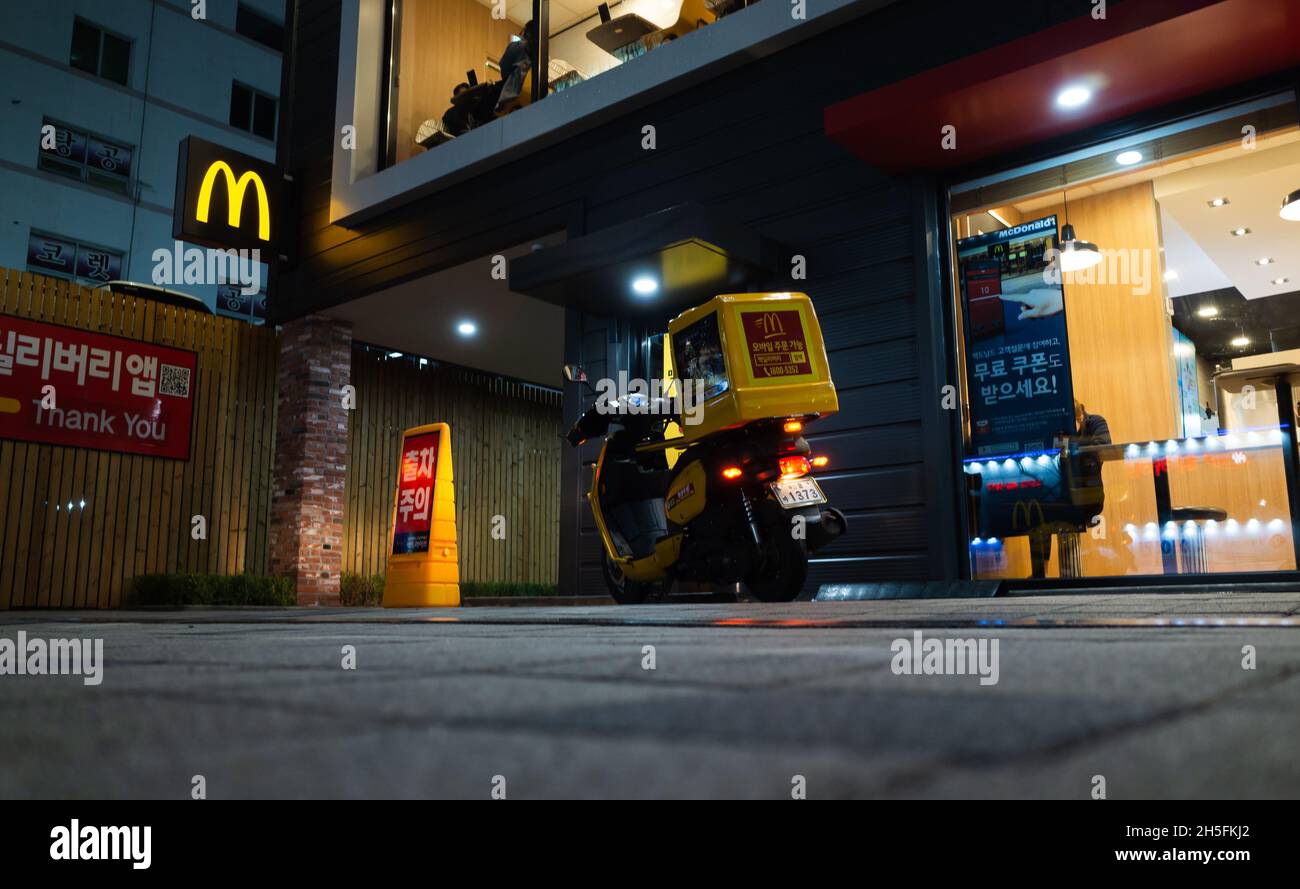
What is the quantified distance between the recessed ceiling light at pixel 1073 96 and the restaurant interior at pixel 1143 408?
411 millimetres

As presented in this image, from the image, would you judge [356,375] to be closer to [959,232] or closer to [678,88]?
[678,88]

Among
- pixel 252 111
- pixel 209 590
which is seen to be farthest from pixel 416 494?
pixel 252 111

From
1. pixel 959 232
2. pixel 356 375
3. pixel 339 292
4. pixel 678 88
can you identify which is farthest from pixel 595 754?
pixel 356 375

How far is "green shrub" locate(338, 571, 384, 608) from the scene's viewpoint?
11438 millimetres

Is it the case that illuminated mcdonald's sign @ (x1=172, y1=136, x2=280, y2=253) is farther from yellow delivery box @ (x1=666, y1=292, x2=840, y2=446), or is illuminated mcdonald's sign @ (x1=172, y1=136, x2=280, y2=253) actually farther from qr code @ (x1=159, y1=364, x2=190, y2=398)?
yellow delivery box @ (x1=666, y1=292, x2=840, y2=446)

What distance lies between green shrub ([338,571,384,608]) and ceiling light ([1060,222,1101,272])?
837 centimetres

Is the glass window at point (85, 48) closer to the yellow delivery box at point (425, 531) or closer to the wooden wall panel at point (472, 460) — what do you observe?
the wooden wall panel at point (472, 460)

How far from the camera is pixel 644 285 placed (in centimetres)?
657

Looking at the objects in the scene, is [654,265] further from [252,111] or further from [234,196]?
[252,111]

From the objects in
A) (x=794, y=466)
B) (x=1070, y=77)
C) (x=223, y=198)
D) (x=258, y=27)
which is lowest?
(x=794, y=466)

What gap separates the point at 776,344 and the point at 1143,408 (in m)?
3.50
